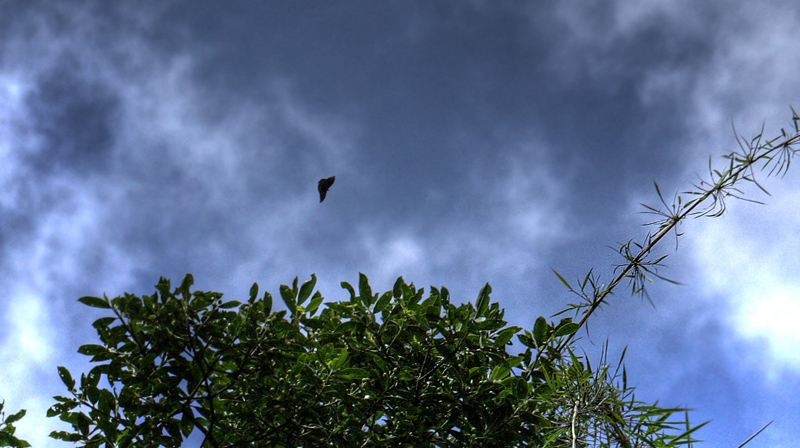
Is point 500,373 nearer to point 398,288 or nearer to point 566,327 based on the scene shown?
point 566,327

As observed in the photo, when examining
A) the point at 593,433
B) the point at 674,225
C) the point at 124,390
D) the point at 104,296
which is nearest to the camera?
the point at 593,433

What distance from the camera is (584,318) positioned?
124 inches

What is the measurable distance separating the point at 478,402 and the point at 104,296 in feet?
8.25

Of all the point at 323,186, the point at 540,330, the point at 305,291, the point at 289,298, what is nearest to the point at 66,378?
the point at 289,298

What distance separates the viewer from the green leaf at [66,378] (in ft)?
11.0

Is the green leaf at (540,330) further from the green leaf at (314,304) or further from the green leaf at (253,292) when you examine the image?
the green leaf at (253,292)

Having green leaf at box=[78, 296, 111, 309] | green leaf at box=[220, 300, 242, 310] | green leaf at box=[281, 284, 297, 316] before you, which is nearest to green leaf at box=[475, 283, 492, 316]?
green leaf at box=[281, 284, 297, 316]

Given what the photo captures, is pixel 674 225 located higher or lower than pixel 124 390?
higher

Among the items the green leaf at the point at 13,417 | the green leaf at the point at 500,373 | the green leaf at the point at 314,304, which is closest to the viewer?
the green leaf at the point at 500,373

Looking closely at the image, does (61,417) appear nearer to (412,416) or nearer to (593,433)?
(412,416)

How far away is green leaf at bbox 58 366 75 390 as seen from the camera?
3.34 m

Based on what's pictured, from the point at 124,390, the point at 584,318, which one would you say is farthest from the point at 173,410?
the point at 584,318

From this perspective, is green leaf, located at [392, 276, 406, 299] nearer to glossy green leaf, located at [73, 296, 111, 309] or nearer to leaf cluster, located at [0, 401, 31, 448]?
glossy green leaf, located at [73, 296, 111, 309]

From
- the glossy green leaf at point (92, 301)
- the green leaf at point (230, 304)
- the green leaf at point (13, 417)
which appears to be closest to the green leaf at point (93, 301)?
the glossy green leaf at point (92, 301)
